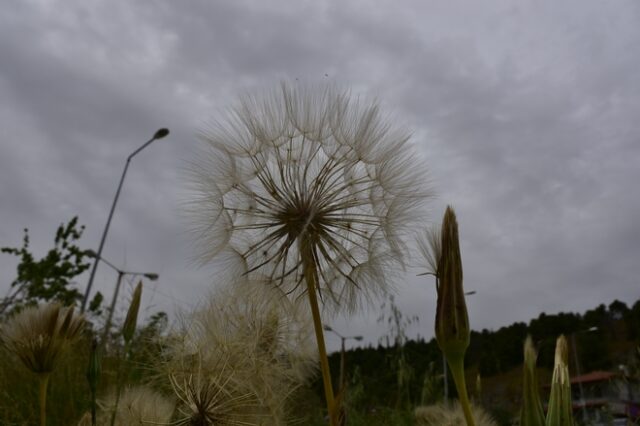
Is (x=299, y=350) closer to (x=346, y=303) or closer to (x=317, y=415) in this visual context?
(x=346, y=303)

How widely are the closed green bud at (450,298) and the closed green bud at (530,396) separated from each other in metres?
0.24

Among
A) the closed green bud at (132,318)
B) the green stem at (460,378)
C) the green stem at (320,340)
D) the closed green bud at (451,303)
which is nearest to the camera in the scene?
the green stem at (460,378)

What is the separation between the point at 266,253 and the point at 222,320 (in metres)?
0.41

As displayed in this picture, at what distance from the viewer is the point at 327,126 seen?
9.88ft

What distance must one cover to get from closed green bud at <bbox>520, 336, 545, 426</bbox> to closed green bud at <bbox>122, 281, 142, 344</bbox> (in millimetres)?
1436

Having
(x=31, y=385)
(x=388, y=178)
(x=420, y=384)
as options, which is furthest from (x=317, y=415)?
(x=388, y=178)

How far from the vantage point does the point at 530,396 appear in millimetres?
1401

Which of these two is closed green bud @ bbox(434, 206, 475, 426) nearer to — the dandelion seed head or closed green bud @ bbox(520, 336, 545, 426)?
closed green bud @ bbox(520, 336, 545, 426)

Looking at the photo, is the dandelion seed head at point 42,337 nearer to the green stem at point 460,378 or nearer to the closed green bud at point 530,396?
the green stem at point 460,378

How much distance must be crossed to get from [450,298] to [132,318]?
4.05ft

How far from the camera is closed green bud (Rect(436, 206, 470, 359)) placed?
1651 mm

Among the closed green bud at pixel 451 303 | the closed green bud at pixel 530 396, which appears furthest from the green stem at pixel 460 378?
the closed green bud at pixel 530 396

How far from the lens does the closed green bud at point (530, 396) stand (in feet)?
4.61

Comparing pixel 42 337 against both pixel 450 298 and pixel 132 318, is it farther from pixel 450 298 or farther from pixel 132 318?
pixel 450 298
